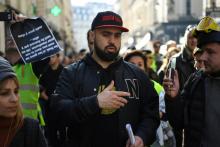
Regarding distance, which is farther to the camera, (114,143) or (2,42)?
(2,42)

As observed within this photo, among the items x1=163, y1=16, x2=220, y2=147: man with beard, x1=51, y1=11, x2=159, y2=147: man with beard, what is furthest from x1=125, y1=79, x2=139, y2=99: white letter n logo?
x1=163, y1=16, x2=220, y2=147: man with beard

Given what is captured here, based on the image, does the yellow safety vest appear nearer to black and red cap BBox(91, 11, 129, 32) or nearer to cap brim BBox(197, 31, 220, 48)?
black and red cap BBox(91, 11, 129, 32)

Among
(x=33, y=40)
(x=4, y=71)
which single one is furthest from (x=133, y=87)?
(x=33, y=40)

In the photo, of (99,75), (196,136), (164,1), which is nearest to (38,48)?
(99,75)

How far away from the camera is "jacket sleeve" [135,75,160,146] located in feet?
13.0

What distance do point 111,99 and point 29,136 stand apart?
0.77 metres

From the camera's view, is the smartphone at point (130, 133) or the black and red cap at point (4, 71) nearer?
A: the black and red cap at point (4, 71)

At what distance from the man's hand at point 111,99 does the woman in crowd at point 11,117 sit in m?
0.72

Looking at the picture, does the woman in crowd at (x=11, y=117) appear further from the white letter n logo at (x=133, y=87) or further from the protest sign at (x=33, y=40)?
the protest sign at (x=33, y=40)

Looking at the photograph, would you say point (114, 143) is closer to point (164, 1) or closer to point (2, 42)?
point (2, 42)

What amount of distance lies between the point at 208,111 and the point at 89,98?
87 cm

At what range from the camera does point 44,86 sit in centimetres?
805

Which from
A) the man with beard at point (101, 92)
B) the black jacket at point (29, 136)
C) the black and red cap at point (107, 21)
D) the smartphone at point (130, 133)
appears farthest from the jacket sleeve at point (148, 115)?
the black jacket at point (29, 136)

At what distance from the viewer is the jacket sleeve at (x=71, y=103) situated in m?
3.78
